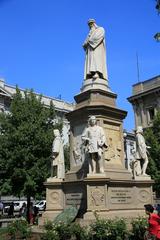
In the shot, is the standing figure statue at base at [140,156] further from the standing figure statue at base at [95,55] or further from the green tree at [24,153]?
the green tree at [24,153]

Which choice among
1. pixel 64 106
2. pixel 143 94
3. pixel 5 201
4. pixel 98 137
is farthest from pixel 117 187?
pixel 64 106

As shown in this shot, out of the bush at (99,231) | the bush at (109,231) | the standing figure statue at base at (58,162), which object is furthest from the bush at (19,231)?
the standing figure statue at base at (58,162)

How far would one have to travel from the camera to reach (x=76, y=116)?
1567cm

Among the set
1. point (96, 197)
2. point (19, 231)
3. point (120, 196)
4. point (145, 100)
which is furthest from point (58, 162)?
point (145, 100)

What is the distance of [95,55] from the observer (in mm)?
16531

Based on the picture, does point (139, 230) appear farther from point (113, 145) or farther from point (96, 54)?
point (96, 54)

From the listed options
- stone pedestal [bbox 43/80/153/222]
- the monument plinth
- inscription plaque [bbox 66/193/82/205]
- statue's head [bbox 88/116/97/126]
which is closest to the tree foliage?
stone pedestal [bbox 43/80/153/222]

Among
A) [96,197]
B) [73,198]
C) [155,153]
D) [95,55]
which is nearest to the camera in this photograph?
[96,197]

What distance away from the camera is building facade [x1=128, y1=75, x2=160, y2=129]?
50531 millimetres

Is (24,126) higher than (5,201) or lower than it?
higher

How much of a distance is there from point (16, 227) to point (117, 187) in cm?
395

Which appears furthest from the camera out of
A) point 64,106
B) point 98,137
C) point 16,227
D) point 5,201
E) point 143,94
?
point 64,106

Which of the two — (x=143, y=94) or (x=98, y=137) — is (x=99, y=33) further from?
(x=143, y=94)

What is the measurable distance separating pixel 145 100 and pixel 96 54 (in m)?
36.7
